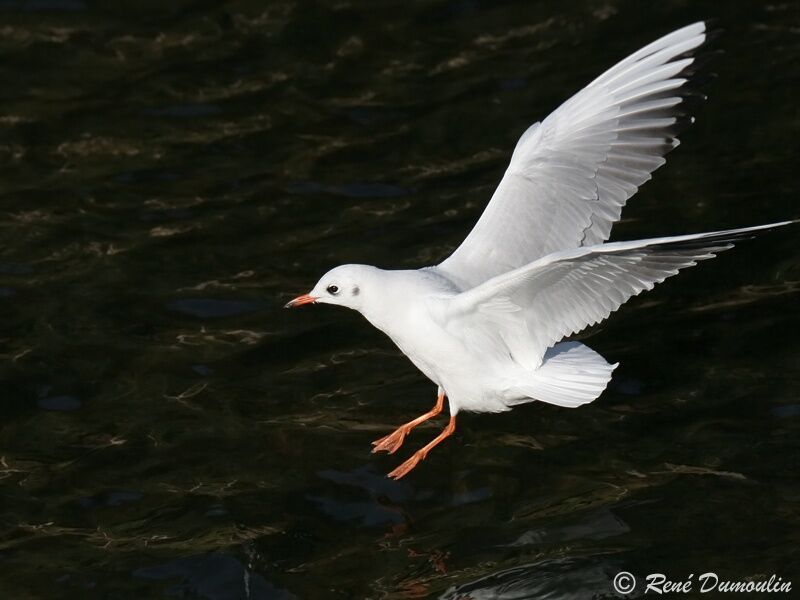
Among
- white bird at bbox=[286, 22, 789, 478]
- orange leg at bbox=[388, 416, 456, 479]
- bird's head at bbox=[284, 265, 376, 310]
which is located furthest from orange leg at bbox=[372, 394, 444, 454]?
bird's head at bbox=[284, 265, 376, 310]

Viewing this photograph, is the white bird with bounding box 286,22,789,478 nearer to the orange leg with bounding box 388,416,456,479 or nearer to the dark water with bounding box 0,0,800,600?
the orange leg with bounding box 388,416,456,479

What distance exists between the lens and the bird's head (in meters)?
7.30

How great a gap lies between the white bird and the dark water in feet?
1.83

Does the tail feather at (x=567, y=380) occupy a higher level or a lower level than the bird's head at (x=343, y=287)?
lower

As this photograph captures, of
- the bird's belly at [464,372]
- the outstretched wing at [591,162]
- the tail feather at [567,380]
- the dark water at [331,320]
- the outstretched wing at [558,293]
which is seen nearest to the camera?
the outstretched wing at [558,293]

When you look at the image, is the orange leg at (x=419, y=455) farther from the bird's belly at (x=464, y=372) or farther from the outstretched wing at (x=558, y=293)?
the outstretched wing at (x=558, y=293)

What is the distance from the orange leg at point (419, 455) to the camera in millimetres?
7301

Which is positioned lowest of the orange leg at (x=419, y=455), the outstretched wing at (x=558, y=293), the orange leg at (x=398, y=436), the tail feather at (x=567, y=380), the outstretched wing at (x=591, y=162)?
the orange leg at (x=419, y=455)

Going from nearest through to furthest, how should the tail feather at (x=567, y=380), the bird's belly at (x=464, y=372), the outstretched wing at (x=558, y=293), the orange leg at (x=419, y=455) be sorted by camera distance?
the outstretched wing at (x=558, y=293) < the tail feather at (x=567, y=380) < the bird's belly at (x=464, y=372) < the orange leg at (x=419, y=455)

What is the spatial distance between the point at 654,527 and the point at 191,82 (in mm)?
6661

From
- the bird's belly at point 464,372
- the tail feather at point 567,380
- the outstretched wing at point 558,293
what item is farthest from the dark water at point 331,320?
the outstretched wing at point 558,293

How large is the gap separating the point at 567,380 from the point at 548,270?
721mm

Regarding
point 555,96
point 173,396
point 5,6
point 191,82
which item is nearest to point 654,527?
point 173,396

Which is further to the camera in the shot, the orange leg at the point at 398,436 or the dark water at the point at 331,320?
the orange leg at the point at 398,436
